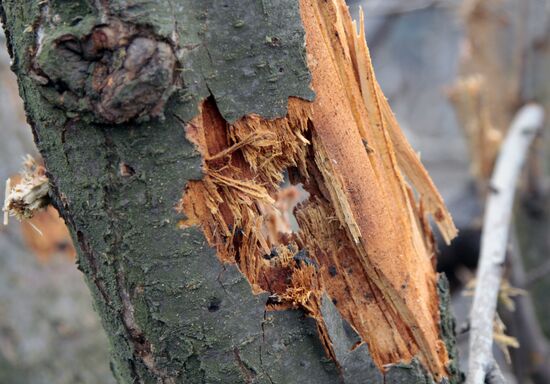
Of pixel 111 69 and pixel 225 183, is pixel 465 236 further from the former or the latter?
pixel 111 69

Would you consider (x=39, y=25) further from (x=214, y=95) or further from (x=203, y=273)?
(x=203, y=273)

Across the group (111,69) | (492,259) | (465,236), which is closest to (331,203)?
(111,69)

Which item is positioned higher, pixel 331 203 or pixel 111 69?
pixel 111 69

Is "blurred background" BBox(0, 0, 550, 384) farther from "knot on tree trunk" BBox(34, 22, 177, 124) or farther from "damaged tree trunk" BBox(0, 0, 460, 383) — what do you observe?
"knot on tree trunk" BBox(34, 22, 177, 124)

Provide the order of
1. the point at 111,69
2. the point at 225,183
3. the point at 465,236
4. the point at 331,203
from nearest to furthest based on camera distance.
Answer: the point at 111,69 < the point at 225,183 < the point at 331,203 < the point at 465,236

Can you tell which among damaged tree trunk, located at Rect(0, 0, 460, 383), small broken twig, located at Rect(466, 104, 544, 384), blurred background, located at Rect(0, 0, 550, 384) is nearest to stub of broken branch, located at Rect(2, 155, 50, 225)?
damaged tree trunk, located at Rect(0, 0, 460, 383)

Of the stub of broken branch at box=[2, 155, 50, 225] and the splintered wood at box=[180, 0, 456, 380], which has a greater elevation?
the stub of broken branch at box=[2, 155, 50, 225]
